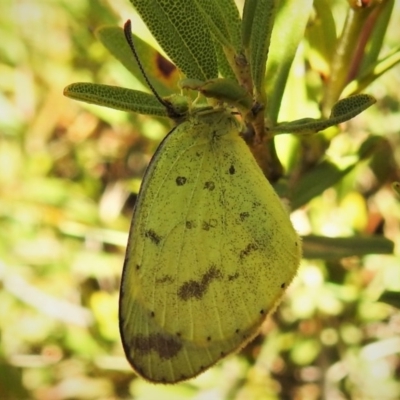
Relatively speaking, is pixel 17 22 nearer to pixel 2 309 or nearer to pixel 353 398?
pixel 2 309

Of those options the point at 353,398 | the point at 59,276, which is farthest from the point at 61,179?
the point at 353,398

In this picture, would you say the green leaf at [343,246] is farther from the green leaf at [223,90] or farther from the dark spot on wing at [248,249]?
the green leaf at [223,90]

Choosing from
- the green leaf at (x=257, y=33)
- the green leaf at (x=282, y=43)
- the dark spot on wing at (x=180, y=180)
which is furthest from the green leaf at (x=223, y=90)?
the dark spot on wing at (x=180, y=180)

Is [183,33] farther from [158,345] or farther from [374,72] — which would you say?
[158,345]

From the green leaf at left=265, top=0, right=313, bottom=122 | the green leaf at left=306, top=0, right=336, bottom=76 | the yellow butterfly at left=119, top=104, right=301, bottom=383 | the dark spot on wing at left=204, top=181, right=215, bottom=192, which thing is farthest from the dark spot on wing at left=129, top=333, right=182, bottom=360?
the green leaf at left=306, top=0, right=336, bottom=76

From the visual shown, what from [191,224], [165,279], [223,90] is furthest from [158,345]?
[223,90]

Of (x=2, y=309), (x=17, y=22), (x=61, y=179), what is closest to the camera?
(x=2, y=309)
